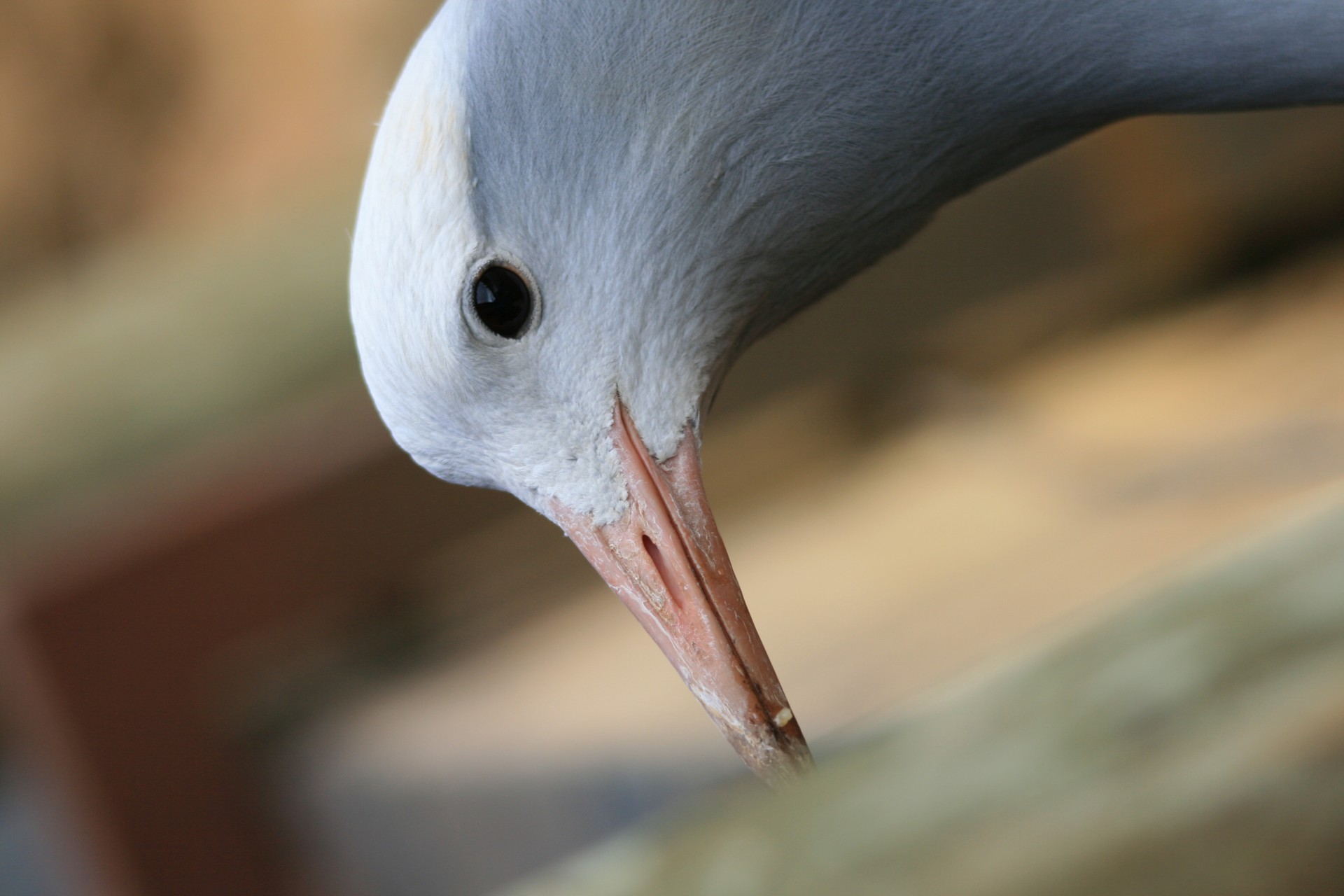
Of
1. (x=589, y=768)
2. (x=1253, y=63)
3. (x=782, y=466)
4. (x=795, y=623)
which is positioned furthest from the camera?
(x=782, y=466)

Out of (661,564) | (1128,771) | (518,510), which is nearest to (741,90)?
(661,564)

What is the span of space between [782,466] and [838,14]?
1.73 metres

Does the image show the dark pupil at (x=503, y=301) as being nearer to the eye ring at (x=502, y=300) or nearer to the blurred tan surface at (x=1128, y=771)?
the eye ring at (x=502, y=300)

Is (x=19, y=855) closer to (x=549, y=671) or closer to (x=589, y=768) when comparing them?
(x=549, y=671)

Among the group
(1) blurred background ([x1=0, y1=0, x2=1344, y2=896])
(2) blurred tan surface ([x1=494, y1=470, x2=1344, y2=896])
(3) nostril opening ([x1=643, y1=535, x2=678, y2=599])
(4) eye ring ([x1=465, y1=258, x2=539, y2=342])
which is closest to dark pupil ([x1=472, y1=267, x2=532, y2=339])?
(4) eye ring ([x1=465, y1=258, x2=539, y2=342])

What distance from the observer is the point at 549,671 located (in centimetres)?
246

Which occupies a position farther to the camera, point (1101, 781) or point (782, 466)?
point (782, 466)

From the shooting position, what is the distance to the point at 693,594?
1002 millimetres

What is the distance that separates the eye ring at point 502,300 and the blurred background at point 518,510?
1149mm

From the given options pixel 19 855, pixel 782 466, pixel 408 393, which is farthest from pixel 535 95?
pixel 19 855

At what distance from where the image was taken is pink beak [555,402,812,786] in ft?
3.23

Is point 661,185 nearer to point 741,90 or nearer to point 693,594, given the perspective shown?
point 741,90

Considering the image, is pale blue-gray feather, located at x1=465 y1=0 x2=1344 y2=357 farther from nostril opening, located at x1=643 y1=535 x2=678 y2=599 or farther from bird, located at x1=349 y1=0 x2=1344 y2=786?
nostril opening, located at x1=643 y1=535 x2=678 y2=599

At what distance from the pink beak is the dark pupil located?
10cm
